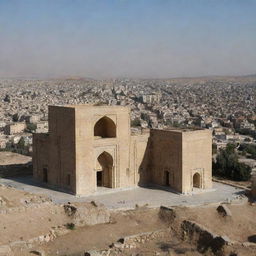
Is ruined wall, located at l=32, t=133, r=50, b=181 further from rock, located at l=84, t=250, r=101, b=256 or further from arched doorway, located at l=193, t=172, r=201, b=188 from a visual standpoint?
rock, located at l=84, t=250, r=101, b=256

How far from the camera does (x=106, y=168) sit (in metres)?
24.9

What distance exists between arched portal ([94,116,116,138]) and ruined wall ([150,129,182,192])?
218cm

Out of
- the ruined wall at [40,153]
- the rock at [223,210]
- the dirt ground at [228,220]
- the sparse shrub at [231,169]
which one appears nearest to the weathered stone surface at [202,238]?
the dirt ground at [228,220]

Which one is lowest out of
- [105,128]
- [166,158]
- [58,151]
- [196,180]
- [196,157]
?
[196,180]

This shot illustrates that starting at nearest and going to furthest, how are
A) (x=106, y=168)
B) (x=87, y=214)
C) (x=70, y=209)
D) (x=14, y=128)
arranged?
1. (x=87, y=214)
2. (x=70, y=209)
3. (x=106, y=168)
4. (x=14, y=128)

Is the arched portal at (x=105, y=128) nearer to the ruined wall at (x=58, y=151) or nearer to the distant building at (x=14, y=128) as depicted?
the ruined wall at (x=58, y=151)

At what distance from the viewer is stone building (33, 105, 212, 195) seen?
23.4 metres

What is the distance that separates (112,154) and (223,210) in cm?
655

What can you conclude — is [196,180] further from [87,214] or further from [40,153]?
[40,153]

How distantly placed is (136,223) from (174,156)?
17.7 feet

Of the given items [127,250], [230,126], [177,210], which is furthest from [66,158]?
[230,126]

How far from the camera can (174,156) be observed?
2416 cm

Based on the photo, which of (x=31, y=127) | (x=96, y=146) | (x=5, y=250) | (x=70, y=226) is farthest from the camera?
(x=31, y=127)

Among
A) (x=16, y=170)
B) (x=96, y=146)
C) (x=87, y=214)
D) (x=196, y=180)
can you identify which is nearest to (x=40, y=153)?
(x=16, y=170)
